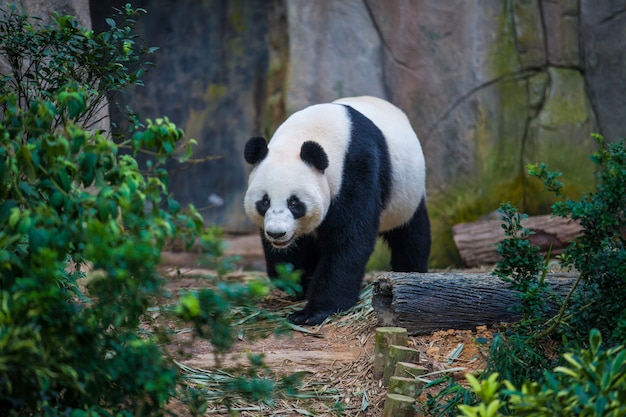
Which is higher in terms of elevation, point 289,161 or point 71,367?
point 289,161

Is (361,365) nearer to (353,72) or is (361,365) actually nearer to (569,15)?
(353,72)

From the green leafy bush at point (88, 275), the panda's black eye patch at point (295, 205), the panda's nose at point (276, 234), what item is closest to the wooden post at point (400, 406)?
the green leafy bush at point (88, 275)

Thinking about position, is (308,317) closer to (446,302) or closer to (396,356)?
(446,302)

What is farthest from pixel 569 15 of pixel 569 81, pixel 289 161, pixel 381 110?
pixel 289 161

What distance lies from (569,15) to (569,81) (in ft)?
2.34

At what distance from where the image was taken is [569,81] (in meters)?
8.48

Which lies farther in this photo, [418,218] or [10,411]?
[418,218]

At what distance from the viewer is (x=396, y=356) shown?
420 cm

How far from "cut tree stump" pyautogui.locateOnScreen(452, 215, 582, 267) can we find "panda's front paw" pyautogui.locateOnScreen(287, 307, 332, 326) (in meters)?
2.89

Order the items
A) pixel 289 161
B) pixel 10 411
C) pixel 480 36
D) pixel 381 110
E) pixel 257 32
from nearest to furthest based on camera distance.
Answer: pixel 10 411, pixel 289 161, pixel 381 110, pixel 480 36, pixel 257 32

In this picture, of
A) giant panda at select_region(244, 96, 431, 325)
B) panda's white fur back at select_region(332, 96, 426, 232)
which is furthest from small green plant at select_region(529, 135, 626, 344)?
panda's white fur back at select_region(332, 96, 426, 232)

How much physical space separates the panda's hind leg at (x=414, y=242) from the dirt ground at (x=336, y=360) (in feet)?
A: 3.80

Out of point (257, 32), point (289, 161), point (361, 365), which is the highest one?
point (257, 32)

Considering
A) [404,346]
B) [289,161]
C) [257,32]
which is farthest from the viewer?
[257,32]
